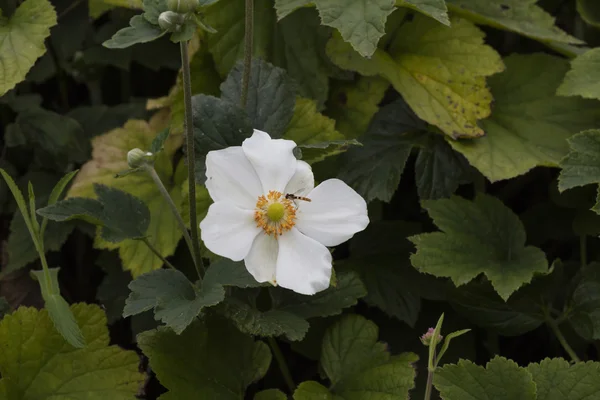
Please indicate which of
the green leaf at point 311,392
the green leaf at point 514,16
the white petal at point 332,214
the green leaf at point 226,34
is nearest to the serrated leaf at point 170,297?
the white petal at point 332,214

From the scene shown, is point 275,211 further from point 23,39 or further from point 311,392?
point 23,39

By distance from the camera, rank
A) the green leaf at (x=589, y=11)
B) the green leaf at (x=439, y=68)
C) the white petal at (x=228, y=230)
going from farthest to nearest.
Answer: the green leaf at (x=589, y=11)
the green leaf at (x=439, y=68)
the white petal at (x=228, y=230)

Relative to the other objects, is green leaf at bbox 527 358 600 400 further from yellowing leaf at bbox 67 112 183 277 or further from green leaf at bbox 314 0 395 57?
yellowing leaf at bbox 67 112 183 277

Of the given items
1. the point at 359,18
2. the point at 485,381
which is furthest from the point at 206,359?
the point at 359,18

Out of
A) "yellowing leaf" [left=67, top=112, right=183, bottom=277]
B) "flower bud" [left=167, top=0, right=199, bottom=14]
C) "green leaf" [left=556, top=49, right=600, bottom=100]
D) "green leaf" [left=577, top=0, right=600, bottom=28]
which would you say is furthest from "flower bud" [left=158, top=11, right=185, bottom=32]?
"green leaf" [left=577, top=0, right=600, bottom=28]

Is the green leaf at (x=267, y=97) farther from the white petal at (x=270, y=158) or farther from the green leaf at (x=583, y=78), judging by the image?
the green leaf at (x=583, y=78)

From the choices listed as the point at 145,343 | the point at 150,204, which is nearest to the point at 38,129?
the point at 150,204
